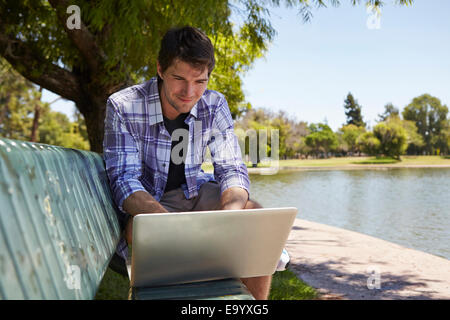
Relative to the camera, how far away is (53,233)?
93cm

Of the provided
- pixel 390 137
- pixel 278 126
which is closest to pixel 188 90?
pixel 278 126

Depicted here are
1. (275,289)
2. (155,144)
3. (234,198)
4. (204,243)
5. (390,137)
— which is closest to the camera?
(204,243)

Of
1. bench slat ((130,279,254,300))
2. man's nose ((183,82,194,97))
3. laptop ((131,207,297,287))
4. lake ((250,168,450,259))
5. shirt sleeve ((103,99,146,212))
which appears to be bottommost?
lake ((250,168,450,259))

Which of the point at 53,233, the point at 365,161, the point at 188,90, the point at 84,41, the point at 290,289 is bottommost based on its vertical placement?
the point at 365,161

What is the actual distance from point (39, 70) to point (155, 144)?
8.70 ft

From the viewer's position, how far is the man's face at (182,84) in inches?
72.3

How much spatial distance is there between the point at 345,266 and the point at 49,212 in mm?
3948

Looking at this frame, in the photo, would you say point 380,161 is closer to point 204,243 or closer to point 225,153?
point 225,153

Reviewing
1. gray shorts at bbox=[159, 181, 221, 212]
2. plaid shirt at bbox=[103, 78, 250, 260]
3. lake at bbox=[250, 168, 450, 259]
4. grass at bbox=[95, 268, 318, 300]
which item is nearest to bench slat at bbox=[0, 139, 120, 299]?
plaid shirt at bbox=[103, 78, 250, 260]

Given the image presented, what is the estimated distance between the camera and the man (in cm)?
182

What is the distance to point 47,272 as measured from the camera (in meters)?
0.83

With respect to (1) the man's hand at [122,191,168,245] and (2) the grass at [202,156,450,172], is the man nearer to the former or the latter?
(1) the man's hand at [122,191,168,245]

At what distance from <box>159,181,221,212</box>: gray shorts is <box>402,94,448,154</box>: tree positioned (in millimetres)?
44282
